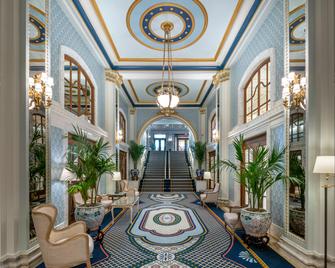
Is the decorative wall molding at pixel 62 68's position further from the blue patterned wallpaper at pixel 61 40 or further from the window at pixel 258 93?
the window at pixel 258 93

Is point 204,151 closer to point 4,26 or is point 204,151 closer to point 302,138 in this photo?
point 302,138

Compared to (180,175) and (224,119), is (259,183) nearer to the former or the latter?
(224,119)

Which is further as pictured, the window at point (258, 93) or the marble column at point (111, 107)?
the marble column at point (111, 107)

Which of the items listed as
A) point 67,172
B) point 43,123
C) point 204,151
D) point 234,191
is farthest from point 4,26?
point 204,151

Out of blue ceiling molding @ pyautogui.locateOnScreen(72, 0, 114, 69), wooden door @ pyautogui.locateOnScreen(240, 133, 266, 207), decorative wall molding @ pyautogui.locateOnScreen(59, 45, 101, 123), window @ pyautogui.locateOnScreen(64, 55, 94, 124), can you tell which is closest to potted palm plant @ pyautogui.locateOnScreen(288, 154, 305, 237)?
wooden door @ pyautogui.locateOnScreen(240, 133, 266, 207)

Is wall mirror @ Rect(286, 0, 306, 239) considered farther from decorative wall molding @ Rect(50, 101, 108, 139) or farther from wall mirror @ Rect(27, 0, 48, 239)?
decorative wall molding @ Rect(50, 101, 108, 139)

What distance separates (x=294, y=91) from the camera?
12.8ft

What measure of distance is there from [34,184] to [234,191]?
5826 mm

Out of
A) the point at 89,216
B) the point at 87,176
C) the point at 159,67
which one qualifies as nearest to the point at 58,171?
the point at 87,176

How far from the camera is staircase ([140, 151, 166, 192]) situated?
42.0 feet

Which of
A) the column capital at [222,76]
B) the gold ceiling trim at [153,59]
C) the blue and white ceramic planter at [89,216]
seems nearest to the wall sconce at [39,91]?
the blue and white ceramic planter at [89,216]

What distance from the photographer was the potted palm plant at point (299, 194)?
12.2 feet

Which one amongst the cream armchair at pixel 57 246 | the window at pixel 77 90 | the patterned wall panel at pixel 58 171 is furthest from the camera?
the window at pixel 77 90

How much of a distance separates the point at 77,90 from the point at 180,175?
31.9ft
